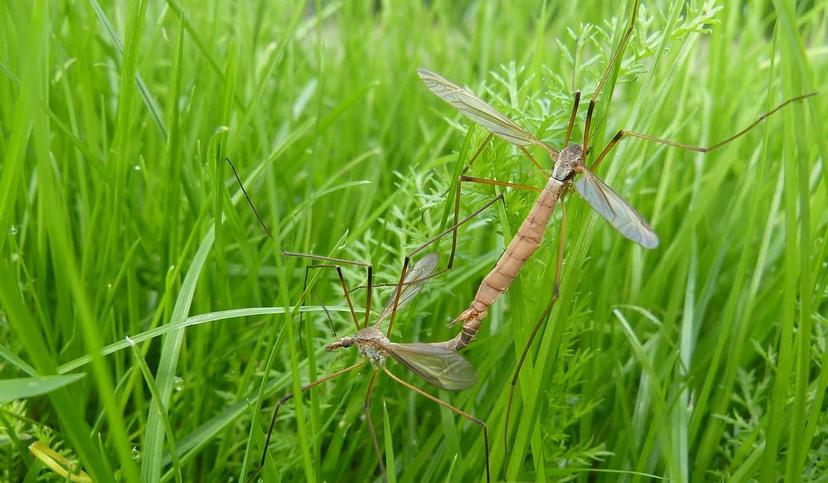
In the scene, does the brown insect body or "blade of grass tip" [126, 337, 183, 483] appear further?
the brown insect body

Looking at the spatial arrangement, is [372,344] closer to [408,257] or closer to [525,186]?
[408,257]

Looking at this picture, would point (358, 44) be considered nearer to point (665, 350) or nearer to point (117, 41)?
point (117, 41)

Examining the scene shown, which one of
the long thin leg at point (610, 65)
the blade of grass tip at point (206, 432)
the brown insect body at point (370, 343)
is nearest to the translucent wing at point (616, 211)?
the long thin leg at point (610, 65)

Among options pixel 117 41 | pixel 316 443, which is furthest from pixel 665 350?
pixel 117 41

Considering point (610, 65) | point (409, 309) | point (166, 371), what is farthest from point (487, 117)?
point (166, 371)

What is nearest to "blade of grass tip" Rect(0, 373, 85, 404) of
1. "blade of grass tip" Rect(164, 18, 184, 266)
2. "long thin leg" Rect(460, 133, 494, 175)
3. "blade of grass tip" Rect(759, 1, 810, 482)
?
"blade of grass tip" Rect(164, 18, 184, 266)

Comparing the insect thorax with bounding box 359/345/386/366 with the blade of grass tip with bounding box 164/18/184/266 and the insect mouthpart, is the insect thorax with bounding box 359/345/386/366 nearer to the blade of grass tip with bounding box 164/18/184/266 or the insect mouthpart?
the insect mouthpart
